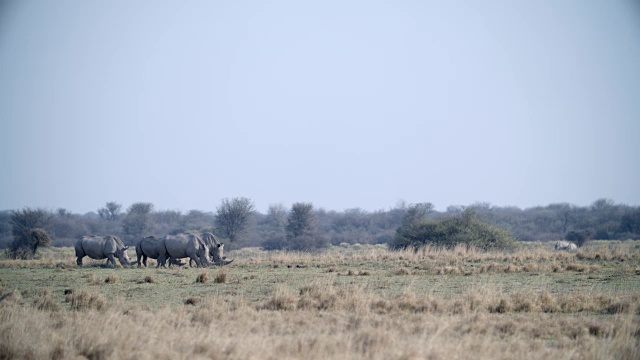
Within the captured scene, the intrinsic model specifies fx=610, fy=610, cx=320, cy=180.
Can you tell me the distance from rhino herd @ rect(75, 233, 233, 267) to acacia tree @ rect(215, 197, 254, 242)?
29048 mm

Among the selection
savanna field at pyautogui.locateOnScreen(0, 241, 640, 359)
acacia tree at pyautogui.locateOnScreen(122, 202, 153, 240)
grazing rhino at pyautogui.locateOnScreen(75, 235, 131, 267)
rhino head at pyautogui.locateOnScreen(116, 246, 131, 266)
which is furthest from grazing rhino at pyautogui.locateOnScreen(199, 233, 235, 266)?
acacia tree at pyautogui.locateOnScreen(122, 202, 153, 240)

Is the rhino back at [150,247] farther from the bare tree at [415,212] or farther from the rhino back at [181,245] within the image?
the bare tree at [415,212]

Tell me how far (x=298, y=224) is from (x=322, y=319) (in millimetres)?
47802

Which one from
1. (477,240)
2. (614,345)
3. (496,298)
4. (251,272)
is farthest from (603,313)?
(477,240)

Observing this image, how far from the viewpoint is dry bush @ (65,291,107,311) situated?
1378 centimetres

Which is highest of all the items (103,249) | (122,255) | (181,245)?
(181,245)

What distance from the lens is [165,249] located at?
3008 centimetres

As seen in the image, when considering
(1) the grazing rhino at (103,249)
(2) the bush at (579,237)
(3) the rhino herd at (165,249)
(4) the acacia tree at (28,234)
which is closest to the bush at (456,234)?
(2) the bush at (579,237)

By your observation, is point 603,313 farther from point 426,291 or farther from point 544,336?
point 426,291

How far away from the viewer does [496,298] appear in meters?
14.1

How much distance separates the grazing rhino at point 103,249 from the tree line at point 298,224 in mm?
10002

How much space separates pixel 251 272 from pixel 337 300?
11.2 metres

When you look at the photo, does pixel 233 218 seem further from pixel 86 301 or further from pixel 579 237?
pixel 86 301

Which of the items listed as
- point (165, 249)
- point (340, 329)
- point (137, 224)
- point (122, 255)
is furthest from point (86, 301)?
point (137, 224)
